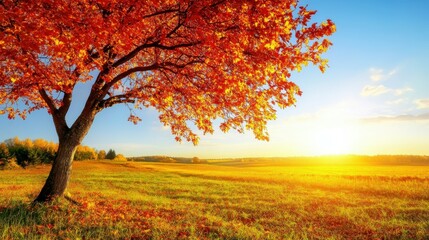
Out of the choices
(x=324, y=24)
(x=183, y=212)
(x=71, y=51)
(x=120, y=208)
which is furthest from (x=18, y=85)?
(x=324, y=24)

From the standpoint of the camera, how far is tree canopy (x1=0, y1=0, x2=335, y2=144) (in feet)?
32.7

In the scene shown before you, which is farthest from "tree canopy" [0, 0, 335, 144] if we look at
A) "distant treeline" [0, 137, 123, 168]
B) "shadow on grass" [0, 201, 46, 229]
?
"distant treeline" [0, 137, 123, 168]

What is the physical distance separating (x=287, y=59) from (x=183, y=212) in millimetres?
8531

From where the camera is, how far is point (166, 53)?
15609mm

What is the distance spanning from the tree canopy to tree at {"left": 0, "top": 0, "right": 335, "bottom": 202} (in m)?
0.04

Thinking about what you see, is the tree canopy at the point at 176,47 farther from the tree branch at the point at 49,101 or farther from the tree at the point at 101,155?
the tree at the point at 101,155

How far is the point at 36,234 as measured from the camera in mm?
9352

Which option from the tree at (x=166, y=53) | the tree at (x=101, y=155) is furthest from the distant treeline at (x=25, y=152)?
the tree at (x=166, y=53)

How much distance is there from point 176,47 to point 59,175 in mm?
7919

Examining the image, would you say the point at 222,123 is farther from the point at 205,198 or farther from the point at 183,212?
the point at 205,198

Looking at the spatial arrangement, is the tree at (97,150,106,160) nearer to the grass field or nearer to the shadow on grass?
the grass field

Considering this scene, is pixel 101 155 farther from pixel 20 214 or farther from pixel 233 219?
pixel 233 219

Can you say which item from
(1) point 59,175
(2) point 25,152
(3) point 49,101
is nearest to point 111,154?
(2) point 25,152

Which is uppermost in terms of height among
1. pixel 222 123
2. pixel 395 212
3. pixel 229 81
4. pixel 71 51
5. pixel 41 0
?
pixel 41 0
